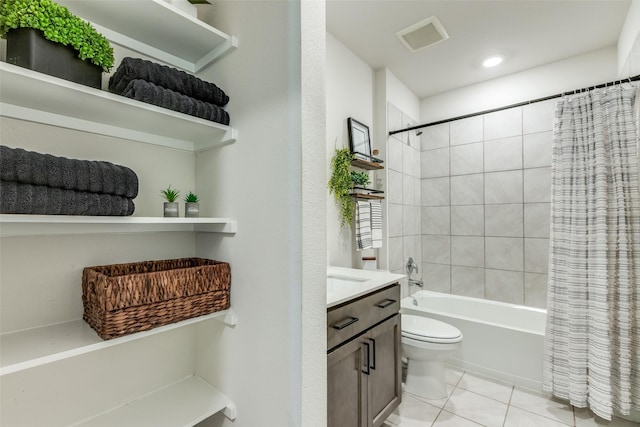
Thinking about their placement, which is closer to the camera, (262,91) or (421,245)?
(262,91)

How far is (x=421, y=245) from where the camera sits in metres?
3.20

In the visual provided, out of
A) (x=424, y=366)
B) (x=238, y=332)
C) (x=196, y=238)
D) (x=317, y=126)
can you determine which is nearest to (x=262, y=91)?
(x=317, y=126)

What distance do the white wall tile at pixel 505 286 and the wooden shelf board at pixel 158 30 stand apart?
9.36 feet

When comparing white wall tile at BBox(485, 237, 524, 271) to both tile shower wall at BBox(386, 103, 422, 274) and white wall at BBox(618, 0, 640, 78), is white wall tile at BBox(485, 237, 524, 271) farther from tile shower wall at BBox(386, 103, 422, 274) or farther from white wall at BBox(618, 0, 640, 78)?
white wall at BBox(618, 0, 640, 78)

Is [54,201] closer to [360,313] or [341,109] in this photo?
[360,313]

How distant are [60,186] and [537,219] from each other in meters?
3.16

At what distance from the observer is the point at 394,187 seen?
2.68m

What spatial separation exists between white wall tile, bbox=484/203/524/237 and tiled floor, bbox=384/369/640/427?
128cm

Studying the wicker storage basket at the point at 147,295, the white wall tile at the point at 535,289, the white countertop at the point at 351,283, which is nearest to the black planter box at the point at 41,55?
the wicker storage basket at the point at 147,295

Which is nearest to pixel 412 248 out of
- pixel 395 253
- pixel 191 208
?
pixel 395 253

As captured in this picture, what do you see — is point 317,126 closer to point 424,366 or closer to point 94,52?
point 94,52

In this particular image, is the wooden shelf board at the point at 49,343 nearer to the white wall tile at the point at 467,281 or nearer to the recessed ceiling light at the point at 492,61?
the white wall tile at the point at 467,281

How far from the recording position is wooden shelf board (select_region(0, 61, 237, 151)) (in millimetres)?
753

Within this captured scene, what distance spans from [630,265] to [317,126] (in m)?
2.04
